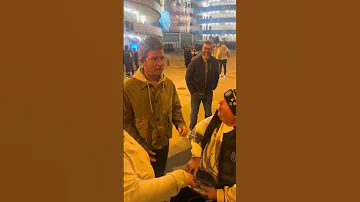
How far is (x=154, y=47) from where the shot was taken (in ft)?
5.69

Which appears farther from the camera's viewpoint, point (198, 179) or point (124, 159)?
point (198, 179)

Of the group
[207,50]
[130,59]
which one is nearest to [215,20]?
[207,50]

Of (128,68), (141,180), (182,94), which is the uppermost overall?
(128,68)

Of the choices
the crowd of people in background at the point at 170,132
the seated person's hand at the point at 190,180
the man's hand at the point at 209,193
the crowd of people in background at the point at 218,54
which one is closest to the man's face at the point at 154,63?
the crowd of people in background at the point at 170,132

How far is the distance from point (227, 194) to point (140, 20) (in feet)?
3.42

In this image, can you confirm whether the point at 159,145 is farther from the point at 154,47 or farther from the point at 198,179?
the point at 154,47

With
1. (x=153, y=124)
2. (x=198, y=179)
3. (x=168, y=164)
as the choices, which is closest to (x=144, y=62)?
(x=153, y=124)

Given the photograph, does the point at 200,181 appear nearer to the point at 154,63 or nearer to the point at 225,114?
the point at 225,114

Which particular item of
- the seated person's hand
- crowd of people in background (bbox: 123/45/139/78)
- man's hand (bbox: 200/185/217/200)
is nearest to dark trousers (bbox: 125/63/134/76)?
crowd of people in background (bbox: 123/45/139/78)

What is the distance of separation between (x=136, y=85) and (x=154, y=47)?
0.71ft

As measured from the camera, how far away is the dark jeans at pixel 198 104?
187 cm

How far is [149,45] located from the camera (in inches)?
67.9

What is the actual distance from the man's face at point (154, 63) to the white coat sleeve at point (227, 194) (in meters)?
0.73

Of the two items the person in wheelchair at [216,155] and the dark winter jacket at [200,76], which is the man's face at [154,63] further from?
the person in wheelchair at [216,155]
